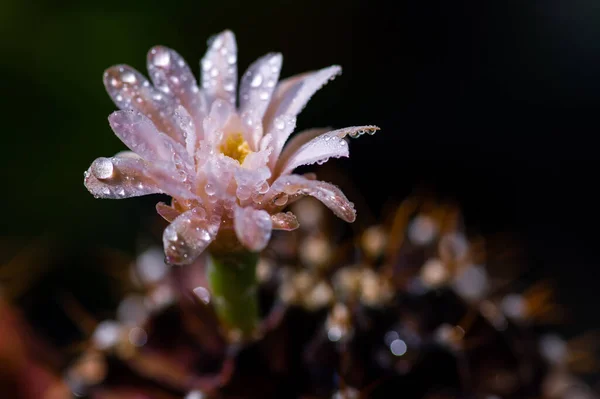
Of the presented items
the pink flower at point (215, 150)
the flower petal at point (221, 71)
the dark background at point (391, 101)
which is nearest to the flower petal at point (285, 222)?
the pink flower at point (215, 150)

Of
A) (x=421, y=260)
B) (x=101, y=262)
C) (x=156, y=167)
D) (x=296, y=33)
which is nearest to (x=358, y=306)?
(x=421, y=260)

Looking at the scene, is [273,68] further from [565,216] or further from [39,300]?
[565,216]

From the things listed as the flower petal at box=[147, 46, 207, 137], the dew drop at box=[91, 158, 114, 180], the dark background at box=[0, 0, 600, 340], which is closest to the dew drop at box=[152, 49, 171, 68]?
the flower petal at box=[147, 46, 207, 137]

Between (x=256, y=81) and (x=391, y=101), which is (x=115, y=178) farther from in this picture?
(x=391, y=101)

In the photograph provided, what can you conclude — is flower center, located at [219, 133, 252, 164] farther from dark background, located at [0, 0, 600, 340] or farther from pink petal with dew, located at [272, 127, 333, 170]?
dark background, located at [0, 0, 600, 340]

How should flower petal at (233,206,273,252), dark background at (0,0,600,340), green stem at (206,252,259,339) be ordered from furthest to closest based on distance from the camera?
dark background at (0,0,600,340), green stem at (206,252,259,339), flower petal at (233,206,273,252)

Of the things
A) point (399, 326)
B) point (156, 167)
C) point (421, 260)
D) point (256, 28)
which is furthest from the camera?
point (256, 28)

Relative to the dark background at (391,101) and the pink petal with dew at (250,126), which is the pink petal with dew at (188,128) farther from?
the dark background at (391,101)
